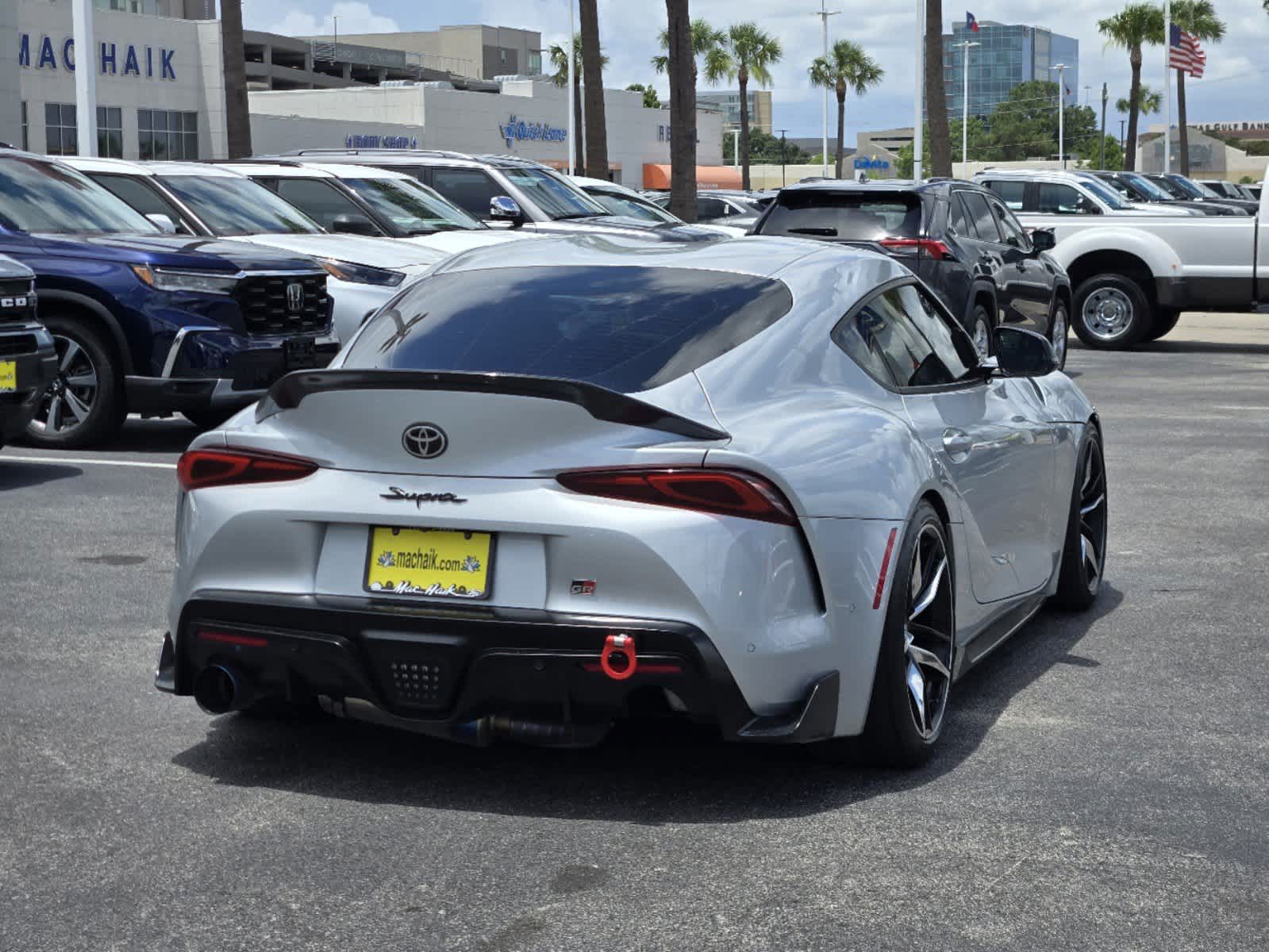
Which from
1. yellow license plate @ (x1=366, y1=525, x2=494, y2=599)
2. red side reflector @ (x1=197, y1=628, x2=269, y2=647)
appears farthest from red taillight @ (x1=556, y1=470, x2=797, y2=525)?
red side reflector @ (x1=197, y1=628, x2=269, y2=647)

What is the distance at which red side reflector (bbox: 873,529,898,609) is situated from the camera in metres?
4.82

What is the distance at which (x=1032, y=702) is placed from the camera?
5.92 meters

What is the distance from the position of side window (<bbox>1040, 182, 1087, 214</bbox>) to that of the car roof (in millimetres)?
17795

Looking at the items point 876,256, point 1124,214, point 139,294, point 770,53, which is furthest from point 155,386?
point 770,53

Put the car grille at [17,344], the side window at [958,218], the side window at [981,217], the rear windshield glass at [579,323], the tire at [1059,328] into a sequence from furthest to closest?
1. the tire at [1059,328]
2. the side window at [981,217]
3. the side window at [958,218]
4. the car grille at [17,344]
5. the rear windshield glass at [579,323]

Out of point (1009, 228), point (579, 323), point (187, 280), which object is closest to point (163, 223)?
point (187, 280)

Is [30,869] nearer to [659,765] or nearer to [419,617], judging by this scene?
[419,617]

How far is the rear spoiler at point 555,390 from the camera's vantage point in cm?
457

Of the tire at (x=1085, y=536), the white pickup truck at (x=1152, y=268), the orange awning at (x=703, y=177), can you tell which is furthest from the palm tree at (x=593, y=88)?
the orange awning at (x=703, y=177)

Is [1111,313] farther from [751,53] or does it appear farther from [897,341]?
[751,53]

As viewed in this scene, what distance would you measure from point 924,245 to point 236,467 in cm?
1082

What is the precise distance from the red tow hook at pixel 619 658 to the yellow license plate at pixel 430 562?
12.8 inches

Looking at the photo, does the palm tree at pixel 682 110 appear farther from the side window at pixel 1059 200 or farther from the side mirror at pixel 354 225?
the side mirror at pixel 354 225

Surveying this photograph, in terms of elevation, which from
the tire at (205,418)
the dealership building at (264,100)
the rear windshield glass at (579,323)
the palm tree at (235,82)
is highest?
the dealership building at (264,100)
